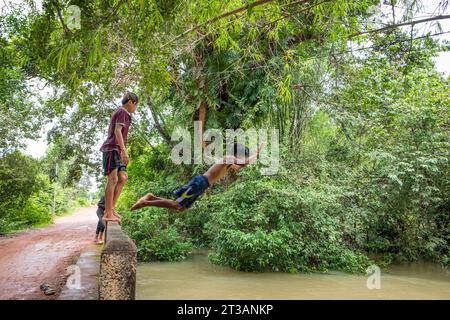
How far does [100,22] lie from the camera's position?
11.5 feet

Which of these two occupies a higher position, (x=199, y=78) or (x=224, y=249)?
(x=199, y=78)

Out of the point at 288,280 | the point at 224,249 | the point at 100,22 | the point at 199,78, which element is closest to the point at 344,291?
the point at 288,280

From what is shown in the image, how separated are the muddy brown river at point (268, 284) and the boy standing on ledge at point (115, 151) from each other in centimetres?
210

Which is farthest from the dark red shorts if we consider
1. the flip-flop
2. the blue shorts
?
the flip-flop

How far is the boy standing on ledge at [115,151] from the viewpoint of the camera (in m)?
4.73

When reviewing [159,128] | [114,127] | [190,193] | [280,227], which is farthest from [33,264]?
[159,128]

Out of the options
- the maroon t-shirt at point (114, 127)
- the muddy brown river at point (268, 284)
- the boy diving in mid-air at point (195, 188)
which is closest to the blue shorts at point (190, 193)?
the boy diving in mid-air at point (195, 188)

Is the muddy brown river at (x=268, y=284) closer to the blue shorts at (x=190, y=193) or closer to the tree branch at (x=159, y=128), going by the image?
the blue shorts at (x=190, y=193)

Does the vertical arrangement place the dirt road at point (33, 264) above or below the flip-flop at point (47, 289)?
below

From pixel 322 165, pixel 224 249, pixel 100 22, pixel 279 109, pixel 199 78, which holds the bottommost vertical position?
pixel 224 249

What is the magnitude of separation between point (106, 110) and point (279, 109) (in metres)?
5.83
